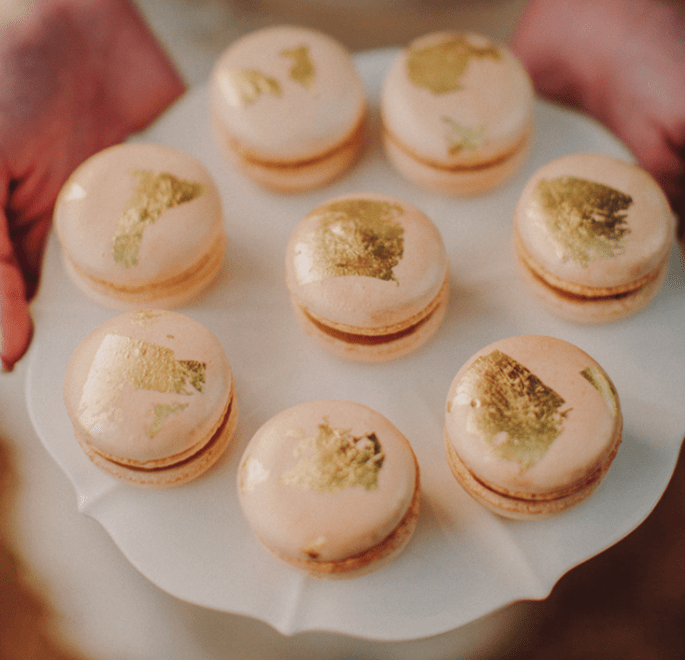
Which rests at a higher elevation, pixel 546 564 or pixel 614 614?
pixel 546 564

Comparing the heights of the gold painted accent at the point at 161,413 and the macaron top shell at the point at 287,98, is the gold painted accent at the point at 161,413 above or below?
below

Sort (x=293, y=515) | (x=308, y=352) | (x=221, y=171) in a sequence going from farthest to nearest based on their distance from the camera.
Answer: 1. (x=221, y=171)
2. (x=308, y=352)
3. (x=293, y=515)

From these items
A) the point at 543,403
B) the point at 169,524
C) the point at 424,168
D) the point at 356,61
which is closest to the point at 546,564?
the point at 543,403

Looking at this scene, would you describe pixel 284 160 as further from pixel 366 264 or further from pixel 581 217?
pixel 581 217

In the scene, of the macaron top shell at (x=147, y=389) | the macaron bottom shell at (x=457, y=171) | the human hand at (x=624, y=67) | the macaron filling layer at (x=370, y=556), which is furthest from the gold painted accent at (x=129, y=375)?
the human hand at (x=624, y=67)

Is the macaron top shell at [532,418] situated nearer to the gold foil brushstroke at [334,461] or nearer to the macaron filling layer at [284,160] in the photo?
the gold foil brushstroke at [334,461]

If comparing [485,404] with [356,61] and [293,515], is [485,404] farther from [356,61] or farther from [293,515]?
[356,61]
